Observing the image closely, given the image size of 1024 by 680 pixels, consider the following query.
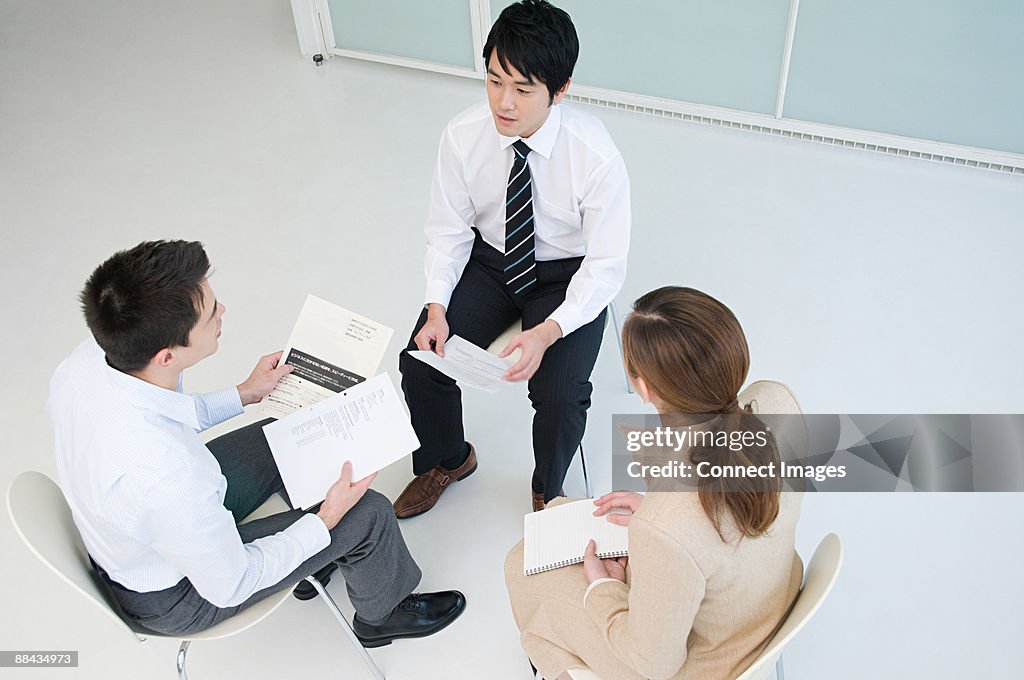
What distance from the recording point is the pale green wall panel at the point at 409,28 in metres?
4.30

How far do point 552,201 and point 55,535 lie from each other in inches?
55.6

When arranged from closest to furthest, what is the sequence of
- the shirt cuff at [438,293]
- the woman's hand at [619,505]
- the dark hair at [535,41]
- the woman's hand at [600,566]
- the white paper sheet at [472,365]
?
the woman's hand at [600,566], the woman's hand at [619,505], the dark hair at [535,41], the white paper sheet at [472,365], the shirt cuff at [438,293]

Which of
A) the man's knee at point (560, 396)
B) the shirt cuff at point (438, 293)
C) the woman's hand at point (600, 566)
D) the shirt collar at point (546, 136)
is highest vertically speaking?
the shirt collar at point (546, 136)

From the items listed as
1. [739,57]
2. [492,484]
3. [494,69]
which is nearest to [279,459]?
[492,484]

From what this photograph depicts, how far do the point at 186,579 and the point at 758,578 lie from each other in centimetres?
112

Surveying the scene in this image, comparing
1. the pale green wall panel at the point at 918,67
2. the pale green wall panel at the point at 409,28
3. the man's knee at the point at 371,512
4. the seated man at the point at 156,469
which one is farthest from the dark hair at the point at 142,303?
the pale green wall panel at the point at 409,28

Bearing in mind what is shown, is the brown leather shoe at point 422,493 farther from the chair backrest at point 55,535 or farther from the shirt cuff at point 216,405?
the chair backrest at point 55,535

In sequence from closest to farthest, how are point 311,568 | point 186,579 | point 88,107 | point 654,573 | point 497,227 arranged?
point 654,573
point 186,579
point 311,568
point 497,227
point 88,107

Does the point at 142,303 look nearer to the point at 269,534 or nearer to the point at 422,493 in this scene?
the point at 269,534

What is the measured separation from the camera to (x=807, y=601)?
4.78 feet

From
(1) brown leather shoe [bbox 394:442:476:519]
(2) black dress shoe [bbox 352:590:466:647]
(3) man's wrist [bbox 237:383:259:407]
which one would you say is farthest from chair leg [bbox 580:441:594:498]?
(3) man's wrist [bbox 237:383:259:407]

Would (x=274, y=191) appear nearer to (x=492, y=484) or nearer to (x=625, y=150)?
(x=625, y=150)

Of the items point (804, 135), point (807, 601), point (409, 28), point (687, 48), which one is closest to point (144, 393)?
point (807, 601)

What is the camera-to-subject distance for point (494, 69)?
85.1 inches
